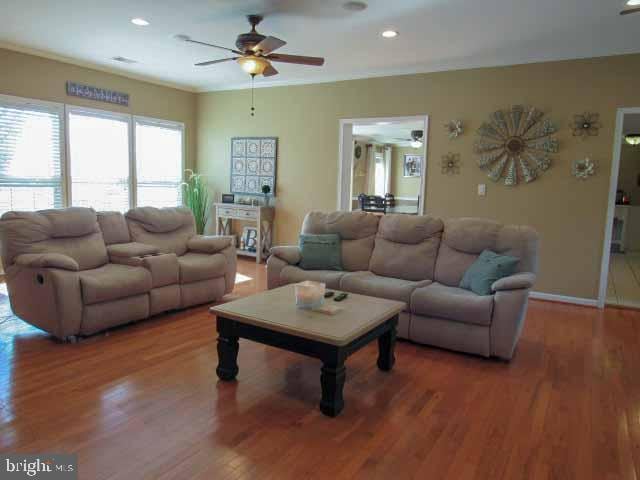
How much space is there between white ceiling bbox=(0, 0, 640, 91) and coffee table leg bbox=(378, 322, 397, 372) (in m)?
2.52

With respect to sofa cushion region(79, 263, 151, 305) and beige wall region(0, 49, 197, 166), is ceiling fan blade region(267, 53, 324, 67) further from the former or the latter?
beige wall region(0, 49, 197, 166)

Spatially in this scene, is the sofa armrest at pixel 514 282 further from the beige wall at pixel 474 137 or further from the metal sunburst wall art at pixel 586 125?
the metal sunburst wall art at pixel 586 125

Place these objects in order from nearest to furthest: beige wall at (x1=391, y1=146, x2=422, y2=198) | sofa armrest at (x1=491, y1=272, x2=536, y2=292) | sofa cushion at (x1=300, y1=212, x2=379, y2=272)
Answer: sofa armrest at (x1=491, y1=272, x2=536, y2=292), sofa cushion at (x1=300, y1=212, x2=379, y2=272), beige wall at (x1=391, y1=146, x2=422, y2=198)

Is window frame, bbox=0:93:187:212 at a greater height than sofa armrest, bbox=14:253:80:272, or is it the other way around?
window frame, bbox=0:93:187:212

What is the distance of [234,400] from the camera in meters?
2.56

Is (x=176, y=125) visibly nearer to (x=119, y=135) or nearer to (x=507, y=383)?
(x=119, y=135)

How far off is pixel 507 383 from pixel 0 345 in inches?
139

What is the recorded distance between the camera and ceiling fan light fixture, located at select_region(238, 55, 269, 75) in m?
3.85

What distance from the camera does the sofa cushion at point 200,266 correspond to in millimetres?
4160

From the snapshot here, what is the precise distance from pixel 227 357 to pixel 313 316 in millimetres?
608

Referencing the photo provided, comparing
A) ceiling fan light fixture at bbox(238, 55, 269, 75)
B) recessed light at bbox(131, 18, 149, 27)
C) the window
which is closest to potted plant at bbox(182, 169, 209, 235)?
recessed light at bbox(131, 18, 149, 27)

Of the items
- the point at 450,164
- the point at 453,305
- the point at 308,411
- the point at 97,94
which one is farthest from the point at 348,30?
the point at 97,94

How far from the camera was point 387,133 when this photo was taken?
9711mm

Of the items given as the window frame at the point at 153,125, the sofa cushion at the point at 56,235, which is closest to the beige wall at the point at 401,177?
the window frame at the point at 153,125
